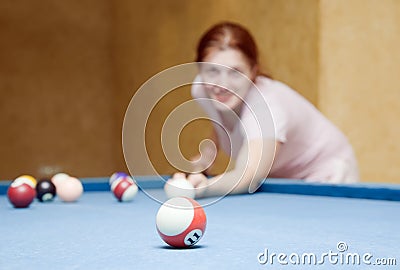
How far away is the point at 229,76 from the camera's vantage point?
2891 mm

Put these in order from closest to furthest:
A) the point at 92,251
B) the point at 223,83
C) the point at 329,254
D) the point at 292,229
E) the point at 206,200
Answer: the point at 329,254 → the point at 92,251 → the point at 292,229 → the point at 206,200 → the point at 223,83

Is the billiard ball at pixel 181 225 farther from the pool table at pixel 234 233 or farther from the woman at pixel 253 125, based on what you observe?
the woman at pixel 253 125

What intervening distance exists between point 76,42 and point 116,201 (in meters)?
4.74

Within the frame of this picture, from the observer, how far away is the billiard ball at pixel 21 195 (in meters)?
2.43

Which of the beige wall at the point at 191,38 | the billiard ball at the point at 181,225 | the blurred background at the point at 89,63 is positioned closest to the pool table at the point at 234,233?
the billiard ball at the point at 181,225

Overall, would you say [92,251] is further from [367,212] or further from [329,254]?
[367,212]

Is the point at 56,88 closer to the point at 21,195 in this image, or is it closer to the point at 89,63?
the point at 89,63

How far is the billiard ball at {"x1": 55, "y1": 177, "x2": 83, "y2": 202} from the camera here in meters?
2.70

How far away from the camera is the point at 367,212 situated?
2.05m

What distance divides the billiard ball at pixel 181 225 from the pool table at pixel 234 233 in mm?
24

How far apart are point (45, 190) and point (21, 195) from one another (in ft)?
0.93

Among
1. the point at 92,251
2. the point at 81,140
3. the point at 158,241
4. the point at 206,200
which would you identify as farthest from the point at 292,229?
the point at 81,140

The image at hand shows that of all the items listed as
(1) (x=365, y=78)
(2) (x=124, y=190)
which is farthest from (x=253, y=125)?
(1) (x=365, y=78)

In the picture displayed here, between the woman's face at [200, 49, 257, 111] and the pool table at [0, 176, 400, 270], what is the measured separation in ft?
1.48
